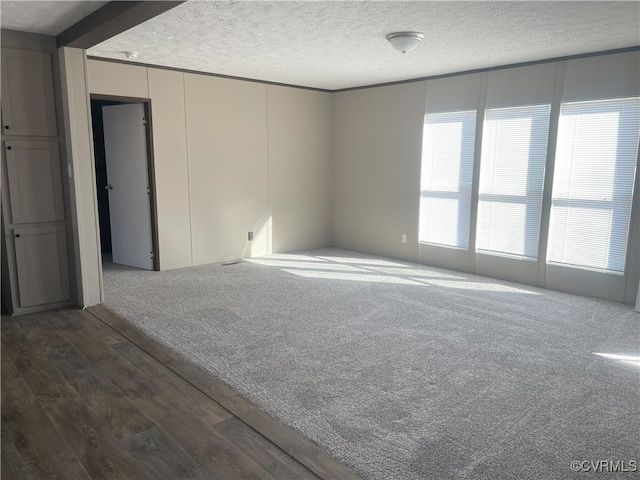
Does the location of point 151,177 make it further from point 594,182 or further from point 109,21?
point 594,182

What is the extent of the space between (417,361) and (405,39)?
101 inches

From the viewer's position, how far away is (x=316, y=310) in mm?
4375

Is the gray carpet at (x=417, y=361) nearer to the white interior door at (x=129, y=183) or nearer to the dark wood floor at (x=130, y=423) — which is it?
the dark wood floor at (x=130, y=423)

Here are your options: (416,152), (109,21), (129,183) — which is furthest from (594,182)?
(129,183)

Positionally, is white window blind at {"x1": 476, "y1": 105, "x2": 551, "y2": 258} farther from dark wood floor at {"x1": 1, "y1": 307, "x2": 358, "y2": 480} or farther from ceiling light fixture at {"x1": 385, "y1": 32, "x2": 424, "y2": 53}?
dark wood floor at {"x1": 1, "y1": 307, "x2": 358, "y2": 480}

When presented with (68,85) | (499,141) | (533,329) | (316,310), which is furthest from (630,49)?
(68,85)

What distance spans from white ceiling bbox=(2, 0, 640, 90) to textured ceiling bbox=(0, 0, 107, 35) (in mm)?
19

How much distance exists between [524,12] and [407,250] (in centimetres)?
370

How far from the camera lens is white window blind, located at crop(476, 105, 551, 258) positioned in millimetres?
5152

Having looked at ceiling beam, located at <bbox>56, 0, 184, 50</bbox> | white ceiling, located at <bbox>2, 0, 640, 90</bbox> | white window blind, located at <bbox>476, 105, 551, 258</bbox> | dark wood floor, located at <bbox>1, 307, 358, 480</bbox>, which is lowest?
dark wood floor, located at <bbox>1, 307, 358, 480</bbox>

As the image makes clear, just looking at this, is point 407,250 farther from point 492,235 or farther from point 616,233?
point 616,233

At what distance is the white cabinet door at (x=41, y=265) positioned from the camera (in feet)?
13.4

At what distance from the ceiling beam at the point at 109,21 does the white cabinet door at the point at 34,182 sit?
0.92 metres

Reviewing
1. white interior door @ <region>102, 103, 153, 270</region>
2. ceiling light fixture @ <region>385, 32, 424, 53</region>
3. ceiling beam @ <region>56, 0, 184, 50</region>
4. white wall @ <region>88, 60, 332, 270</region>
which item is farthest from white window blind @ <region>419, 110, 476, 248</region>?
ceiling beam @ <region>56, 0, 184, 50</region>
